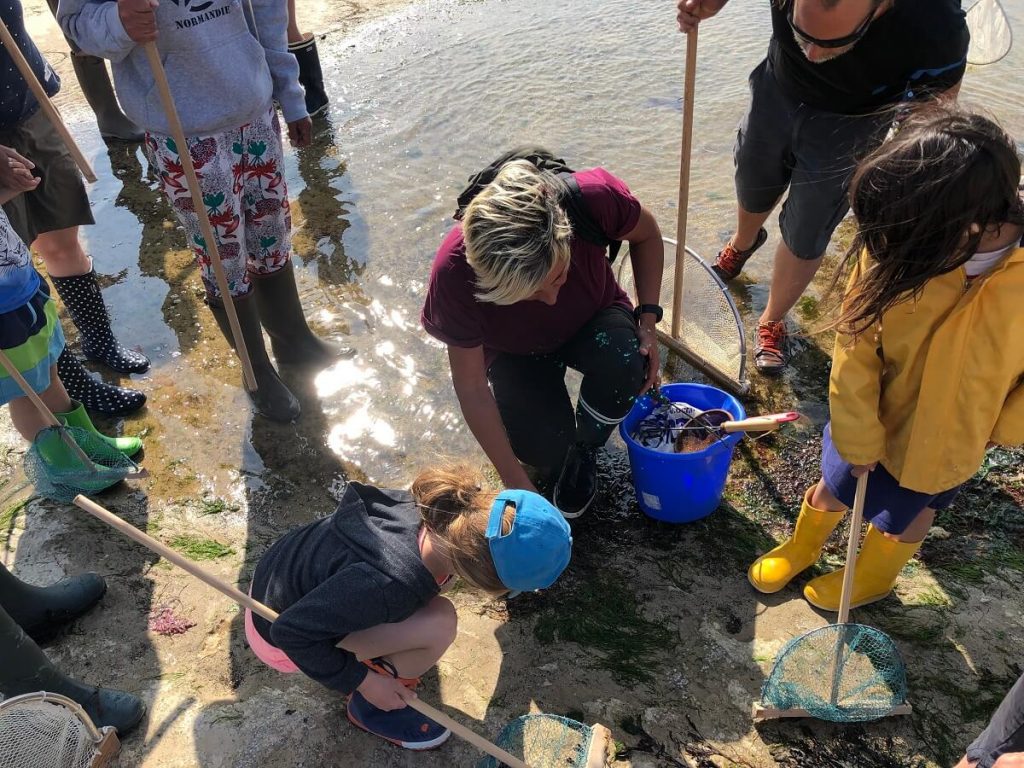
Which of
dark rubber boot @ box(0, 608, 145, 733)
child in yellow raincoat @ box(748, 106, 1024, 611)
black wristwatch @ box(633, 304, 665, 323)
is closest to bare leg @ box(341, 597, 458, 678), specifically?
dark rubber boot @ box(0, 608, 145, 733)

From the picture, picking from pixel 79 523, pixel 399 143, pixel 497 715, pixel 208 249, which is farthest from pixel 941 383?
pixel 399 143

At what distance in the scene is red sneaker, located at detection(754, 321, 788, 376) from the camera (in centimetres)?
358

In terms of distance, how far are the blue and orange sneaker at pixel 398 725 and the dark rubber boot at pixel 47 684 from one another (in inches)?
25.5

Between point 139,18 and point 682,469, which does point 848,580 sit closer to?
point 682,469

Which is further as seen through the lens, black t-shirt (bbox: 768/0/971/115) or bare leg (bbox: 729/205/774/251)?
bare leg (bbox: 729/205/774/251)

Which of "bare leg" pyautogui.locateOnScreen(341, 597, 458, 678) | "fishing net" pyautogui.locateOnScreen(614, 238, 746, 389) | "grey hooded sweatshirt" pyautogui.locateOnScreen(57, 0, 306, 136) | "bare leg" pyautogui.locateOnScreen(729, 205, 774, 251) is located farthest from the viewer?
"bare leg" pyautogui.locateOnScreen(729, 205, 774, 251)

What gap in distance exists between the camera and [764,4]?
23.4 feet

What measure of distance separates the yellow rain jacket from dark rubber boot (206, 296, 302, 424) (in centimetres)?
234

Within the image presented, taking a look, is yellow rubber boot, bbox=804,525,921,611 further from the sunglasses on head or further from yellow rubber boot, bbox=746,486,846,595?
the sunglasses on head

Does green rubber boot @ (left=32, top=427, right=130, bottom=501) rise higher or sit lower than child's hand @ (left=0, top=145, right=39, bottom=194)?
lower

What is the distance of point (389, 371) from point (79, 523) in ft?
4.92

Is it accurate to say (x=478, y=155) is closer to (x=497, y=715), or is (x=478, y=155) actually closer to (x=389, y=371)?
(x=389, y=371)

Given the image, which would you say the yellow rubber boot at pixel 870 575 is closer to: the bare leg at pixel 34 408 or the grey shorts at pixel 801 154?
the grey shorts at pixel 801 154

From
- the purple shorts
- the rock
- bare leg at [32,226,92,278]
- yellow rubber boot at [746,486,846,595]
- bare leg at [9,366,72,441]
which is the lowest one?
the rock
